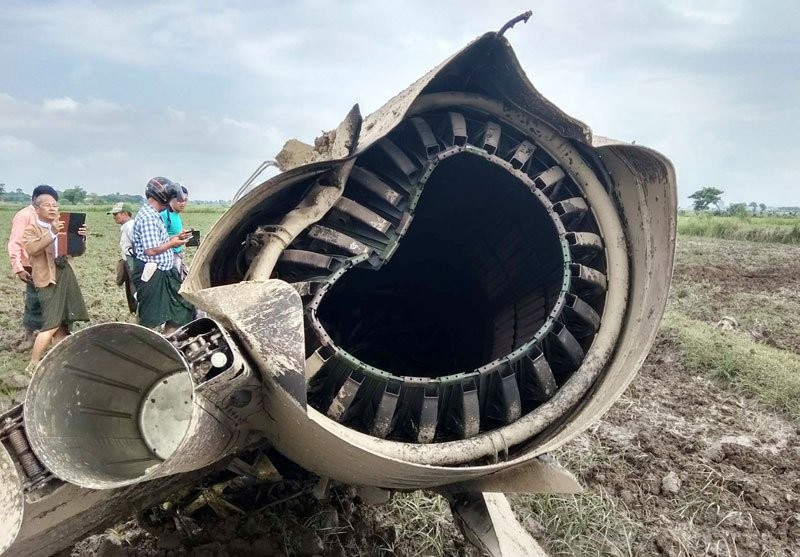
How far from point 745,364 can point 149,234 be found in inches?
236

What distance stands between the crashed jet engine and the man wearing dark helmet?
2.45 m

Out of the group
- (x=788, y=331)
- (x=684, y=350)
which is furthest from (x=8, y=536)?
(x=788, y=331)

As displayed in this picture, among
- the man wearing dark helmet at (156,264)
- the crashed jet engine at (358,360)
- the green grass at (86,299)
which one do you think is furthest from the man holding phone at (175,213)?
the crashed jet engine at (358,360)

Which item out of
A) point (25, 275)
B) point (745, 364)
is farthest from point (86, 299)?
point (745, 364)

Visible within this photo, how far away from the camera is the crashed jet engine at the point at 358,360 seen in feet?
5.42

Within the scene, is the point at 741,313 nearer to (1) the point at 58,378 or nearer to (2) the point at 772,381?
(2) the point at 772,381

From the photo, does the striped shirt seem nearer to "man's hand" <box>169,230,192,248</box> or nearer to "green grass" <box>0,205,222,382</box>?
"man's hand" <box>169,230,192,248</box>

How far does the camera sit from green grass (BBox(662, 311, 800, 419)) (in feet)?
19.3

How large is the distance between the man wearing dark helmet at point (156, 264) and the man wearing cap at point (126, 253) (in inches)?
4.5

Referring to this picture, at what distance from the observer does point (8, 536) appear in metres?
1.63

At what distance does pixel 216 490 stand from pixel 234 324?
177 centimetres

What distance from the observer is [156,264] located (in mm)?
4746

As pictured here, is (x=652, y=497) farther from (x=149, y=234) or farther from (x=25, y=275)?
(x=25, y=275)

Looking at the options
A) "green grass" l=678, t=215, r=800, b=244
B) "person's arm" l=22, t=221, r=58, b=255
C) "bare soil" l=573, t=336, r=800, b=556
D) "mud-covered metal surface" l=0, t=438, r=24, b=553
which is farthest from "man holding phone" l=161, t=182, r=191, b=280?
"green grass" l=678, t=215, r=800, b=244
